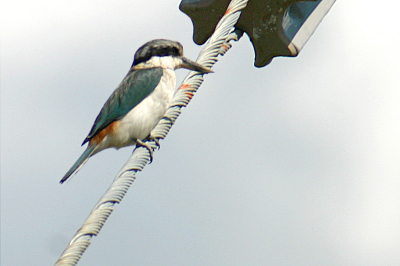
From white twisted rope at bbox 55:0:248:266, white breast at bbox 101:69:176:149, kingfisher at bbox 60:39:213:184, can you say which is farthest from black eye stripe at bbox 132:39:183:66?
white twisted rope at bbox 55:0:248:266

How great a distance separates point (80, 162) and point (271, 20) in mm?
1553

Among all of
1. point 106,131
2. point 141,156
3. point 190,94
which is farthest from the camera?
point 106,131

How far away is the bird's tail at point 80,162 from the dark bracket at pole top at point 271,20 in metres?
1.14

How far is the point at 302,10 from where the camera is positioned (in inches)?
170

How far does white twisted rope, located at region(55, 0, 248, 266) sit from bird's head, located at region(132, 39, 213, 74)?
0.77 meters

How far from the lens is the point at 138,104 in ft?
15.8

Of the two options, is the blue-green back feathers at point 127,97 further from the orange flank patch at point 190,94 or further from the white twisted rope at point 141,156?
the orange flank patch at point 190,94

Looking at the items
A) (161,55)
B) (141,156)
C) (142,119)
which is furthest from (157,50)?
(141,156)

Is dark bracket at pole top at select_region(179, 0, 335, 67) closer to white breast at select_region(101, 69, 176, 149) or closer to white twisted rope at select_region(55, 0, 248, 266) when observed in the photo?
white twisted rope at select_region(55, 0, 248, 266)

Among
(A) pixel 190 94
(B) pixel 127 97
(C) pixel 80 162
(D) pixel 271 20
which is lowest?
(C) pixel 80 162

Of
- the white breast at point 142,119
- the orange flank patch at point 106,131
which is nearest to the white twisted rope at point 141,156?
the white breast at point 142,119

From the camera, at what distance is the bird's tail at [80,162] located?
14.8ft

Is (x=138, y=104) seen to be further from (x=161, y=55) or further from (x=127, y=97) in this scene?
(x=161, y=55)

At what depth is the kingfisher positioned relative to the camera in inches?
185
